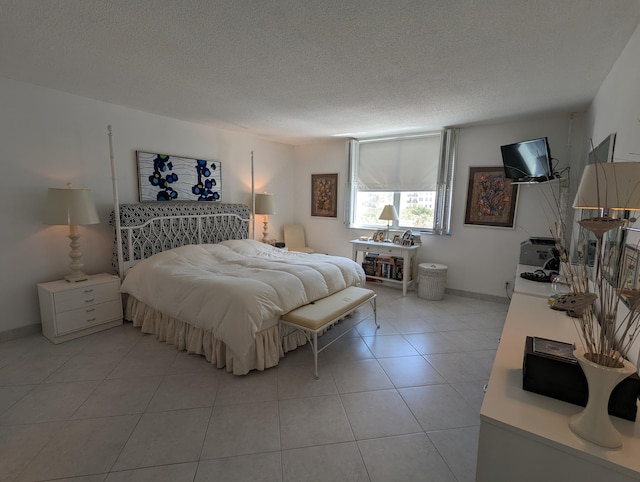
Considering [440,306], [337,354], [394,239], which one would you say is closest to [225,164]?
[394,239]

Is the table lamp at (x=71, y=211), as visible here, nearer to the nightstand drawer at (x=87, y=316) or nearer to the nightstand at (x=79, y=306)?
the nightstand at (x=79, y=306)

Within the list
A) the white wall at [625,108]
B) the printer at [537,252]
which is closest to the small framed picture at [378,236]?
the printer at [537,252]

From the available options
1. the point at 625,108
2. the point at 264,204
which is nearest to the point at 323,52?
the point at 625,108

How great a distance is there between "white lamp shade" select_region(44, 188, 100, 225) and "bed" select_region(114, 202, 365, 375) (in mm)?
458

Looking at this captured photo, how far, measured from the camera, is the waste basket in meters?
4.36

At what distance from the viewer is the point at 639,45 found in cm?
175

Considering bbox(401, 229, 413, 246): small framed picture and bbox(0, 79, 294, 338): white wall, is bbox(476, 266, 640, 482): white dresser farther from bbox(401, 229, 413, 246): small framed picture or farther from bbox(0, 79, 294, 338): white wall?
bbox(0, 79, 294, 338): white wall

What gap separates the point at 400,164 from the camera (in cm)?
495

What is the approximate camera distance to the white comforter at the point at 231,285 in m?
2.40

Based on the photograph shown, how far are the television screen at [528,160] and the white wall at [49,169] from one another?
4420 mm

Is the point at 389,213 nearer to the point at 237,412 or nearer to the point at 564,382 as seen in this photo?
the point at 237,412

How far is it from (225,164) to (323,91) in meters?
2.41

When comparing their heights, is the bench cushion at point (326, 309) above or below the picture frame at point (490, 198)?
below

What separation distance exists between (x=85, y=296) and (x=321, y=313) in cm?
245
